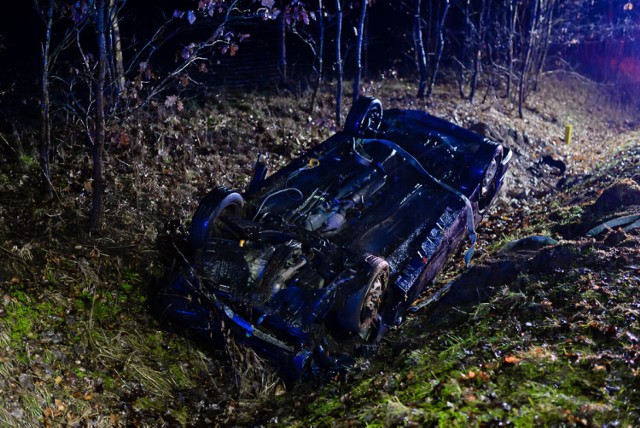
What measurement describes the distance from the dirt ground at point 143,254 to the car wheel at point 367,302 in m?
0.36

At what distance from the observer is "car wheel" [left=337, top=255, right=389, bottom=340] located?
4.91 meters

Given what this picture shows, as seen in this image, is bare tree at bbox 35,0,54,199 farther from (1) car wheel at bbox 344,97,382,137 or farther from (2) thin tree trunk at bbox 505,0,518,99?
(2) thin tree trunk at bbox 505,0,518,99

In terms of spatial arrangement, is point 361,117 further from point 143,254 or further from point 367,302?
point 143,254

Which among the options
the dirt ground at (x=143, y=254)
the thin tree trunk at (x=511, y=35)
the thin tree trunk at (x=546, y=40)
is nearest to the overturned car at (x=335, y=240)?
the dirt ground at (x=143, y=254)

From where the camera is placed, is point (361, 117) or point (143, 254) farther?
point (361, 117)

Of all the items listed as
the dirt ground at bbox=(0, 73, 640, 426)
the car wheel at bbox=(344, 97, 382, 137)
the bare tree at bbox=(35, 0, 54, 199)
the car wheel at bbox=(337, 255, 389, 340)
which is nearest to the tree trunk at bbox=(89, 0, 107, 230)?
the dirt ground at bbox=(0, 73, 640, 426)

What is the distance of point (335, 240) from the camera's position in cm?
593

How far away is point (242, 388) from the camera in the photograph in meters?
4.84

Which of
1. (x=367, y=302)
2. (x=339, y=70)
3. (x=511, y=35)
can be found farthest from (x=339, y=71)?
(x=367, y=302)

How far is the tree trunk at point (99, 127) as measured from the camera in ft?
17.9

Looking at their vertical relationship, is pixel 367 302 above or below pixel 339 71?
below

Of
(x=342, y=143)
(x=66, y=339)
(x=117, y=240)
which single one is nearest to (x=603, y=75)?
(x=342, y=143)

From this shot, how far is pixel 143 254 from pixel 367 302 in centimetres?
247

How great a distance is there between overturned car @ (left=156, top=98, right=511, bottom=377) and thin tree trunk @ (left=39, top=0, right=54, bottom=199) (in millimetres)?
1943
